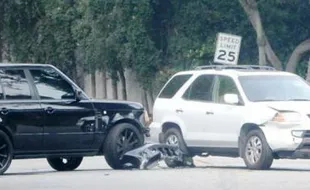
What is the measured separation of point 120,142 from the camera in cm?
2075

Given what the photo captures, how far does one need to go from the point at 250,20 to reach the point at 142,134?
674 inches

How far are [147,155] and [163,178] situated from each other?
2.46m

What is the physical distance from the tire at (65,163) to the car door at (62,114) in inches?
44.6

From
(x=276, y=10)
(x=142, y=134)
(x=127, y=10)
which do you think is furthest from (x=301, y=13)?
(x=142, y=134)

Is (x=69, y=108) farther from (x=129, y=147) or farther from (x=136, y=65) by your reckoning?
(x=136, y=65)

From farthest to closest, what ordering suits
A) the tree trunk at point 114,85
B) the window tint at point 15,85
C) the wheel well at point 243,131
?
the tree trunk at point 114,85, the wheel well at point 243,131, the window tint at point 15,85

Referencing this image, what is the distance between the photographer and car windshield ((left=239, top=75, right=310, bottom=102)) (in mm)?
20656

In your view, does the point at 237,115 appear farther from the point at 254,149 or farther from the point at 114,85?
the point at 114,85

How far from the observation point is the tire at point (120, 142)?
20609mm

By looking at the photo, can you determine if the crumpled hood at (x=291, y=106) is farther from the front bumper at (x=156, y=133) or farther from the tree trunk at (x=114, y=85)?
the tree trunk at (x=114, y=85)

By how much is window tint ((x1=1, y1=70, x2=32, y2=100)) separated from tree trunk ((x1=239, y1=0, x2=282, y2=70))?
16661 mm

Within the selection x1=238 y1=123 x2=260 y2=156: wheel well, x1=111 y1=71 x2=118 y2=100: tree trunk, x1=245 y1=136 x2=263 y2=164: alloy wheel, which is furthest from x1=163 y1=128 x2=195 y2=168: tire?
x1=111 y1=71 x2=118 y2=100: tree trunk

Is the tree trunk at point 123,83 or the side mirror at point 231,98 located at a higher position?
the side mirror at point 231,98

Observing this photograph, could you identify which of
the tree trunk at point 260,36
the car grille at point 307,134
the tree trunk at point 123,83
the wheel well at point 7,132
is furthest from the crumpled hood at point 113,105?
the tree trunk at point 123,83
